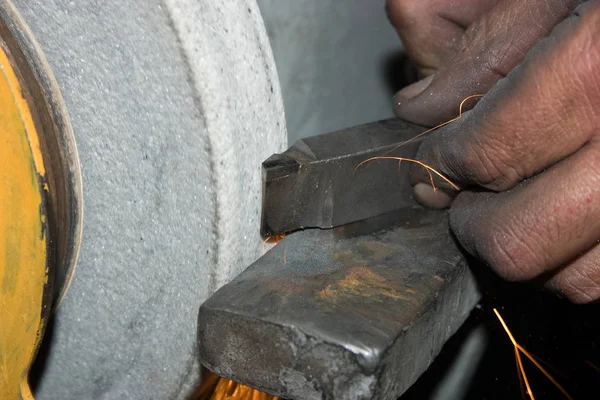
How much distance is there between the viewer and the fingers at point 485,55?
1028mm

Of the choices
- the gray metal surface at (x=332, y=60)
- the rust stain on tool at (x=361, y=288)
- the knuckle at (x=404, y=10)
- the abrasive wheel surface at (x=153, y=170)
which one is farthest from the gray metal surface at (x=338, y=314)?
the knuckle at (x=404, y=10)

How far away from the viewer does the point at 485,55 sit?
1106mm

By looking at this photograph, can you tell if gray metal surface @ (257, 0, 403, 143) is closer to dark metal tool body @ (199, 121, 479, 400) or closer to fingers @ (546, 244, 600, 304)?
dark metal tool body @ (199, 121, 479, 400)

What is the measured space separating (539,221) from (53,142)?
26.7 inches

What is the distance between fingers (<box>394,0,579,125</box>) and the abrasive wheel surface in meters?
0.30

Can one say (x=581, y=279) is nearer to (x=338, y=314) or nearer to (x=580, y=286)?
(x=580, y=286)

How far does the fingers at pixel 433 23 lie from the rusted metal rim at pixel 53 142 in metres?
0.73

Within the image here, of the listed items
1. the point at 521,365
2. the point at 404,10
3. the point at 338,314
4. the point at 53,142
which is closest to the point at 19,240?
the point at 53,142

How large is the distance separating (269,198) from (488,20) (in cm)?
51

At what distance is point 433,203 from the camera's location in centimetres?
112

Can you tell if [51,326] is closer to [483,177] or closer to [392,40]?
[483,177]

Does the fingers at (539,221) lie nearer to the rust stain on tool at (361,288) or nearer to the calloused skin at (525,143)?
the calloused skin at (525,143)

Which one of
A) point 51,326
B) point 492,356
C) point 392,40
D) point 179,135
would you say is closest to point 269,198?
point 179,135

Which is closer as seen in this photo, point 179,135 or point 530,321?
point 179,135
